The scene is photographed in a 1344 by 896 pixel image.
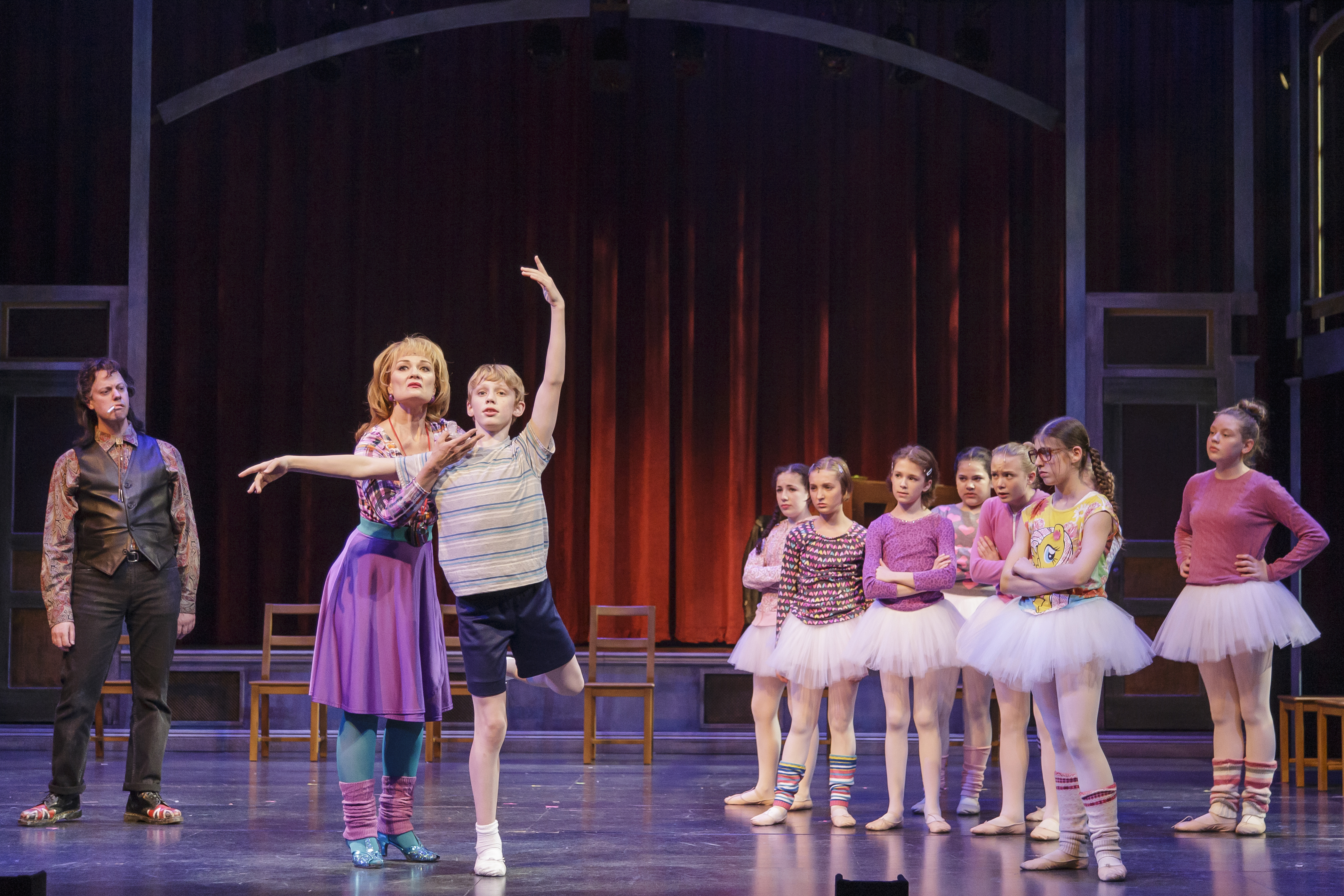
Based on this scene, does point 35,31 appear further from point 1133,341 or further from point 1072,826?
point 1072,826

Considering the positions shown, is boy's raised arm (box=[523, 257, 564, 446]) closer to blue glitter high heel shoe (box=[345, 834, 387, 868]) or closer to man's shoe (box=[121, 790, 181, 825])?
blue glitter high heel shoe (box=[345, 834, 387, 868])

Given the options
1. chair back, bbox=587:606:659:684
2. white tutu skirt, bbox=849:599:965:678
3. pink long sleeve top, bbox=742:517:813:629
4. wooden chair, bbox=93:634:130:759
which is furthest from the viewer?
chair back, bbox=587:606:659:684

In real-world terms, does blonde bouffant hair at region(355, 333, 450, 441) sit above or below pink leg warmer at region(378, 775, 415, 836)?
above

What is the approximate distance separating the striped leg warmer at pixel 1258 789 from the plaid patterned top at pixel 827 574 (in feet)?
4.67

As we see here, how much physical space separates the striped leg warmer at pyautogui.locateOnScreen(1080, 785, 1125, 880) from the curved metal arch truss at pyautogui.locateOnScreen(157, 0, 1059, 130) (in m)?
4.90

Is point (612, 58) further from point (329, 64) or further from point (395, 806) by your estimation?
point (395, 806)

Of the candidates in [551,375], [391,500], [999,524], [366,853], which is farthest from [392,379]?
[999,524]

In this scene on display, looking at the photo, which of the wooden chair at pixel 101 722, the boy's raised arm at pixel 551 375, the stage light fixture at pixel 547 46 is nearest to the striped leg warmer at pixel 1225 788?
the boy's raised arm at pixel 551 375

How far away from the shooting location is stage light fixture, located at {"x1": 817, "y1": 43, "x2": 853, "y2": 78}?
805 centimetres

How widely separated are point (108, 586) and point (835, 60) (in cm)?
559

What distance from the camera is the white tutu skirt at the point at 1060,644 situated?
347 centimetres

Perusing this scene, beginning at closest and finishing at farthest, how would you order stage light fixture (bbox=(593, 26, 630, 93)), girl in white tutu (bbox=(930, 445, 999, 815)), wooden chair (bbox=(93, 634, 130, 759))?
girl in white tutu (bbox=(930, 445, 999, 815)), wooden chair (bbox=(93, 634, 130, 759)), stage light fixture (bbox=(593, 26, 630, 93))

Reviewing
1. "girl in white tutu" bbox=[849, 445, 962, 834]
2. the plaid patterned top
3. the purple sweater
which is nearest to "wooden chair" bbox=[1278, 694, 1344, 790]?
"girl in white tutu" bbox=[849, 445, 962, 834]

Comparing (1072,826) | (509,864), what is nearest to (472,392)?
(509,864)
